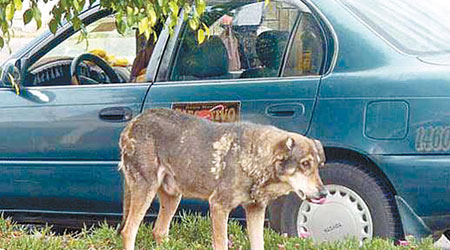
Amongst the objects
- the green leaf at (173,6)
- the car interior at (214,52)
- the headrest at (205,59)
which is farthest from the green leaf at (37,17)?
the headrest at (205,59)

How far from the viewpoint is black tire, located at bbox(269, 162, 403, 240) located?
5.52 meters

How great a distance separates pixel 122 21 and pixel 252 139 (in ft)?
3.88

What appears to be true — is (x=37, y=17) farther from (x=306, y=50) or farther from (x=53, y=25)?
(x=306, y=50)

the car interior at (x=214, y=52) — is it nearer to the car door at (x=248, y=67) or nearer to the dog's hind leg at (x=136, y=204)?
the car door at (x=248, y=67)

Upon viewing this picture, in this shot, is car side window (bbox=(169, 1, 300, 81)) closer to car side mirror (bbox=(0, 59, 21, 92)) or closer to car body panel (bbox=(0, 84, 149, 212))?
car body panel (bbox=(0, 84, 149, 212))

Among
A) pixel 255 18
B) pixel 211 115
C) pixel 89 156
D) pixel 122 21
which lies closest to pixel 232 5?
pixel 255 18

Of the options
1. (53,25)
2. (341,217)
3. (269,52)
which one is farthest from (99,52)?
(53,25)

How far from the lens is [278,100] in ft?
18.7

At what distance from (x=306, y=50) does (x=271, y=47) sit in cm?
28

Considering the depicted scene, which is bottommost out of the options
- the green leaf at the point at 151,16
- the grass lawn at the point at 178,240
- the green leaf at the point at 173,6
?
the grass lawn at the point at 178,240

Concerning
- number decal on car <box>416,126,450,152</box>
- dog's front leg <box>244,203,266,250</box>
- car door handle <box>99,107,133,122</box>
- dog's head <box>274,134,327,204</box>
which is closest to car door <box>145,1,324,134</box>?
car door handle <box>99,107,133,122</box>

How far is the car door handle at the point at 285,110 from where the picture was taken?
5.66 metres

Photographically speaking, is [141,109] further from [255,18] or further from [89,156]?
[255,18]

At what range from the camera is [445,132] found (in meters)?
5.33
